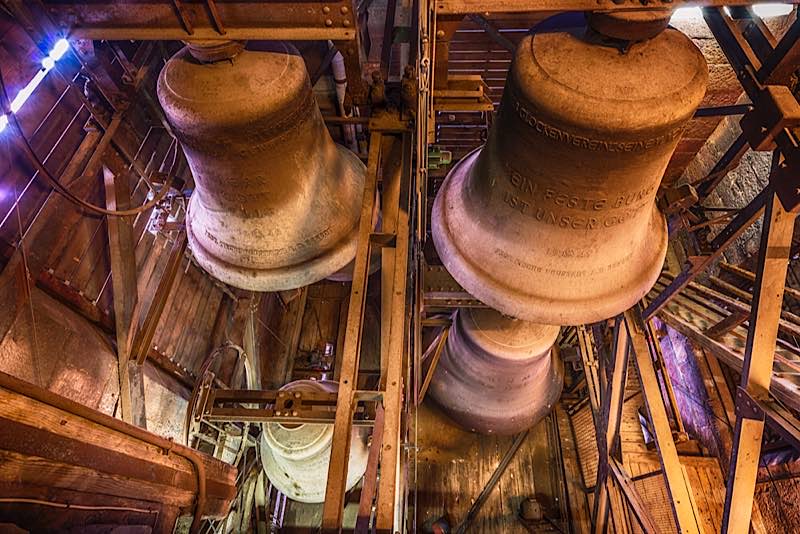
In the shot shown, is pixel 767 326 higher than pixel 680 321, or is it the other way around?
pixel 680 321

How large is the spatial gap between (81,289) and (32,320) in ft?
1.84

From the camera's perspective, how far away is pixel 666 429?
3.31 metres

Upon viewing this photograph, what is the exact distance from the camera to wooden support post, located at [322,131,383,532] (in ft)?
5.81

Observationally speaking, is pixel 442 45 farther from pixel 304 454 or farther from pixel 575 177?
pixel 304 454

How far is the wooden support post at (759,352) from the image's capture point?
7.69 feet

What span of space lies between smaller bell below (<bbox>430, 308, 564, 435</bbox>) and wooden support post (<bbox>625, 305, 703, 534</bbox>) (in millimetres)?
931

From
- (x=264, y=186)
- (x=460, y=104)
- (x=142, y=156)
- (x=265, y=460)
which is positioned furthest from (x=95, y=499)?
(x=265, y=460)

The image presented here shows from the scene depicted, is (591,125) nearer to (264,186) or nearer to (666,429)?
(264,186)

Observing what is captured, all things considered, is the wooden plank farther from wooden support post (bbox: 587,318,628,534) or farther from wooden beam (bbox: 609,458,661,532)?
wooden beam (bbox: 609,458,661,532)

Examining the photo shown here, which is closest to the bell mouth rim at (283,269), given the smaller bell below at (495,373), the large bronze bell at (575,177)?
the large bronze bell at (575,177)

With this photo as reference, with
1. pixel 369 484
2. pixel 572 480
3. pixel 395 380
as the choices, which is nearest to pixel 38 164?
pixel 395 380

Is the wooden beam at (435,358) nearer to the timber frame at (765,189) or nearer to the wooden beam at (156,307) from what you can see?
the timber frame at (765,189)

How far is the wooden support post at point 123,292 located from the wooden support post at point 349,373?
2759 millimetres

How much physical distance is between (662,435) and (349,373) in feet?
8.90
